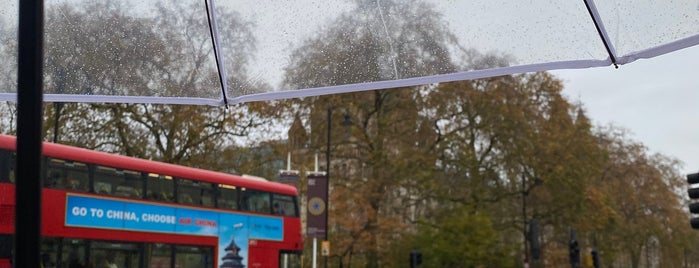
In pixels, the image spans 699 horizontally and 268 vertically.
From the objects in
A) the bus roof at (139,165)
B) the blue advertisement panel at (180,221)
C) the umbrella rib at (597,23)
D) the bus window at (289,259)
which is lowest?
the bus window at (289,259)

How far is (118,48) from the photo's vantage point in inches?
114

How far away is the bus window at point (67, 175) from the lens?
13.6 meters

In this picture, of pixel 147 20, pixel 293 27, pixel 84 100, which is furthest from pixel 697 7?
pixel 84 100

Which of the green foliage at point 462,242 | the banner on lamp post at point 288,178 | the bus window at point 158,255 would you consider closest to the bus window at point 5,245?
the bus window at point 158,255

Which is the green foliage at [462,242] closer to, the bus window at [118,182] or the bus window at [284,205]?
the bus window at [284,205]

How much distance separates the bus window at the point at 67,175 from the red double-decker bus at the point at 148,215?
0.05 feet

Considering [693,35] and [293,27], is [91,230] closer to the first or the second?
[293,27]

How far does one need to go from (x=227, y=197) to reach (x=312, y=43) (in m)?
14.8

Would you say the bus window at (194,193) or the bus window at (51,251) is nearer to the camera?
the bus window at (51,251)

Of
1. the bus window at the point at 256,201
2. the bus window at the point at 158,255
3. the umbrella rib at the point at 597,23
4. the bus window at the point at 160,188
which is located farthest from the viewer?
the bus window at the point at 256,201

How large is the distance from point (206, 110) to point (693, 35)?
78.4 ft

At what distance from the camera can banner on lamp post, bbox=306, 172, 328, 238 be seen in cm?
2516

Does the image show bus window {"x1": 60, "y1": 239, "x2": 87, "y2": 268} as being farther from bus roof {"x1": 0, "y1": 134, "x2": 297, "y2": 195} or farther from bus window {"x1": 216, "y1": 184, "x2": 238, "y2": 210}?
bus window {"x1": 216, "y1": 184, "x2": 238, "y2": 210}

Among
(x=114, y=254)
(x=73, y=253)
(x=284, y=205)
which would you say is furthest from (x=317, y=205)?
(x=73, y=253)
